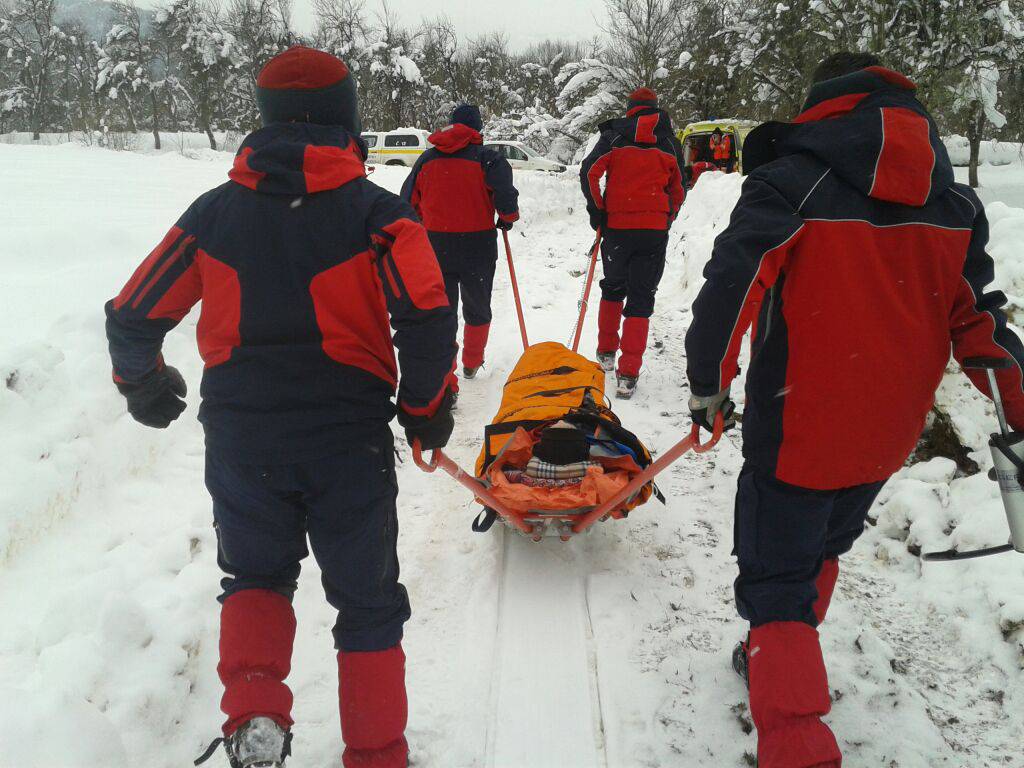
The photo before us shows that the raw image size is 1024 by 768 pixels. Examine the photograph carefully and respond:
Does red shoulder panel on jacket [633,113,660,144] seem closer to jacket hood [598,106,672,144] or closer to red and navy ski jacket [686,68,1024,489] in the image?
jacket hood [598,106,672,144]

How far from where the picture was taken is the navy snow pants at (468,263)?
454 centimetres

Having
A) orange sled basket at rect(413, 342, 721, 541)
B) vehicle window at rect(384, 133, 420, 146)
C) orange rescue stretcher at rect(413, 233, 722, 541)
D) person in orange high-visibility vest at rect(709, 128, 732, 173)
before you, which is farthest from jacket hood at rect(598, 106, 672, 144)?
vehicle window at rect(384, 133, 420, 146)

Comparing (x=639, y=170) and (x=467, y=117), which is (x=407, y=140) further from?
(x=639, y=170)

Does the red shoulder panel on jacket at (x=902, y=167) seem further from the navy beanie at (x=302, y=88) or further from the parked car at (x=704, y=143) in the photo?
the parked car at (x=704, y=143)

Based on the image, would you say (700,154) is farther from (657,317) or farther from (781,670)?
(781,670)

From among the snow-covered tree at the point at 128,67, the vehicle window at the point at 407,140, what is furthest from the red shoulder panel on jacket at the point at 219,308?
the snow-covered tree at the point at 128,67

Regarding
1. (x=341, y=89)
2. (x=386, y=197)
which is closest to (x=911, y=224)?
(x=386, y=197)

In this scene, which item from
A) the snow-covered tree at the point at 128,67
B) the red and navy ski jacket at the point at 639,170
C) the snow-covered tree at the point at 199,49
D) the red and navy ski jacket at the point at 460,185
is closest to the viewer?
the red and navy ski jacket at the point at 460,185

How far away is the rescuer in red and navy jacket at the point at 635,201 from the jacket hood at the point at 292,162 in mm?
3255

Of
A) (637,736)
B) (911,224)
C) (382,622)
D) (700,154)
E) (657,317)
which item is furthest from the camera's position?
(700,154)

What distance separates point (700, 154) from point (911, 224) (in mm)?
14578

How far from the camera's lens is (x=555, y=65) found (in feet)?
117

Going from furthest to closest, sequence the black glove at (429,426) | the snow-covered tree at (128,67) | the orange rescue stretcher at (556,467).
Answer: the snow-covered tree at (128,67)
the orange rescue stretcher at (556,467)
the black glove at (429,426)

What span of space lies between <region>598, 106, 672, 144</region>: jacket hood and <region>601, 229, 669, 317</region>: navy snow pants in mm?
667
